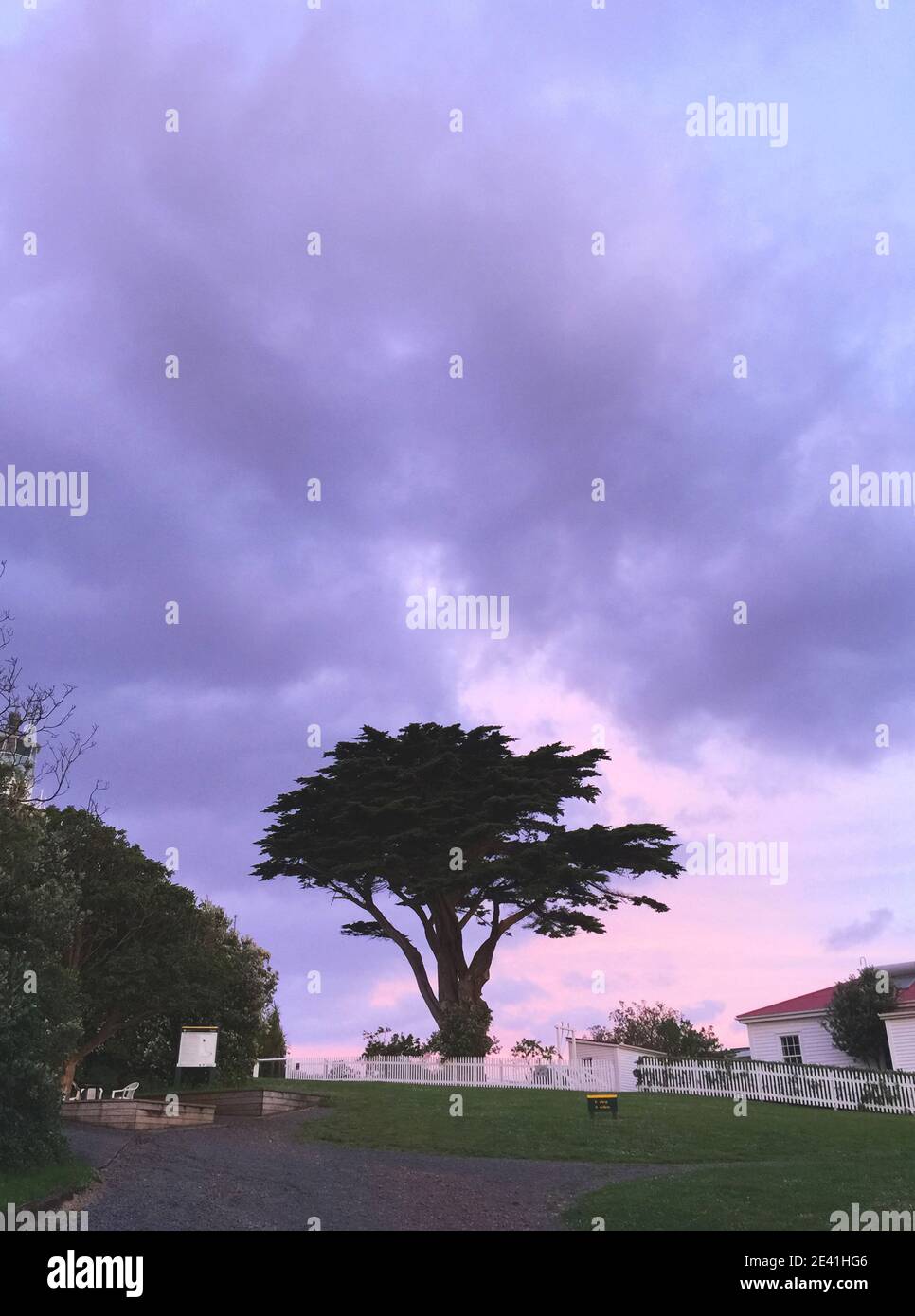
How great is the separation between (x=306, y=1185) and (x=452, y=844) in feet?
86.2

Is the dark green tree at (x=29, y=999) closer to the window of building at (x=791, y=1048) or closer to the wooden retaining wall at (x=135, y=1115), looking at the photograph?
the wooden retaining wall at (x=135, y=1115)

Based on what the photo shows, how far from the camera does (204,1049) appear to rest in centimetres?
3012

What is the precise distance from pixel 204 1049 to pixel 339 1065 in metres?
10.5

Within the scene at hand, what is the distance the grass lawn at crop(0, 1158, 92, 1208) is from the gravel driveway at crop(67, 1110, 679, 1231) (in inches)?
11.7

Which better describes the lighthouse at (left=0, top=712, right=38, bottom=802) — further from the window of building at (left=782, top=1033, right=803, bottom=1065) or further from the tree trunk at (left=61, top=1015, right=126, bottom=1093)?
the window of building at (left=782, top=1033, right=803, bottom=1065)

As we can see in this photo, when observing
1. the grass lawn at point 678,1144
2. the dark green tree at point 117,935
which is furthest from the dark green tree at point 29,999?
the dark green tree at point 117,935

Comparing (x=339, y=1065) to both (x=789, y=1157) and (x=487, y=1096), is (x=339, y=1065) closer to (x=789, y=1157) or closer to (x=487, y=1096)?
(x=487, y=1096)

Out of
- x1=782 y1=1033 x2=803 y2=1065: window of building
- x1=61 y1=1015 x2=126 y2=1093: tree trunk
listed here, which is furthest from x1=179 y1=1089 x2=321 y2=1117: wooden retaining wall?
x1=782 y1=1033 x2=803 y2=1065: window of building

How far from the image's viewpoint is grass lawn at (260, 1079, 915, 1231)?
1409cm

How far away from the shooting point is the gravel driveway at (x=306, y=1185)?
13219mm

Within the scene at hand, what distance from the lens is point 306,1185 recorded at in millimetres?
15664
